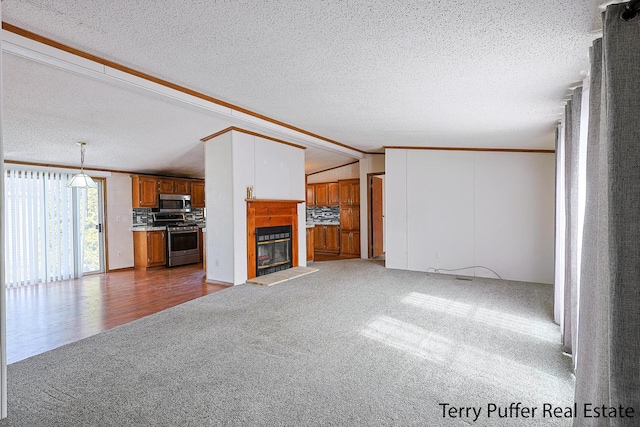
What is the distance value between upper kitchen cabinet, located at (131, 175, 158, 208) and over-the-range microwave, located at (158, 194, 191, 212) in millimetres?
150

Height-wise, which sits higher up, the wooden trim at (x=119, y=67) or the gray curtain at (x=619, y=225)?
the wooden trim at (x=119, y=67)

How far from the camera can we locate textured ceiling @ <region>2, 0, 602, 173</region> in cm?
191

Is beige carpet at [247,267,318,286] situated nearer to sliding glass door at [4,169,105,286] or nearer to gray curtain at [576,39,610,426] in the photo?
sliding glass door at [4,169,105,286]

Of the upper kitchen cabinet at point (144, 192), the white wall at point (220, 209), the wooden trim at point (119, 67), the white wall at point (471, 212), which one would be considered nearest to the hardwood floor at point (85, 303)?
the white wall at point (220, 209)

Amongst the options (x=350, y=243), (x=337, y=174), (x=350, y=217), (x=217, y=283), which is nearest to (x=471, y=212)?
(x=350, y=217)

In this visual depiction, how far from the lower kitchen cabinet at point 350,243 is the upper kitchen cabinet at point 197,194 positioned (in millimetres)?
3819

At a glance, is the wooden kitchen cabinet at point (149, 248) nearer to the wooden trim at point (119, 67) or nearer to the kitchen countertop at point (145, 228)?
the kitchen countertop at point (145, 228)

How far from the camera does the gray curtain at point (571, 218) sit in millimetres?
2395

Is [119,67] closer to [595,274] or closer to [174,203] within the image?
[595,274]

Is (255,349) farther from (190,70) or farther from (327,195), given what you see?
(327,195)

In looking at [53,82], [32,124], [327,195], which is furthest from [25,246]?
[327,195]

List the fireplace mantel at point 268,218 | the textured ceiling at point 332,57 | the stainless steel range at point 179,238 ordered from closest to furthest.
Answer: the textured ceiling at point 332,57, the fireplace mantel at point 268,218, the stainless steel range at point 179,238

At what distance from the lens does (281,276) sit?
18.5 ft

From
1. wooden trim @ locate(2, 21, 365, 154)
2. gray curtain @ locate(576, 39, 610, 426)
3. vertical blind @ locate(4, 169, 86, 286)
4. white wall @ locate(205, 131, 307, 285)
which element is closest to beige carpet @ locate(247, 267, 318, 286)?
white wall @ locate(205, 131, 307, 285)
